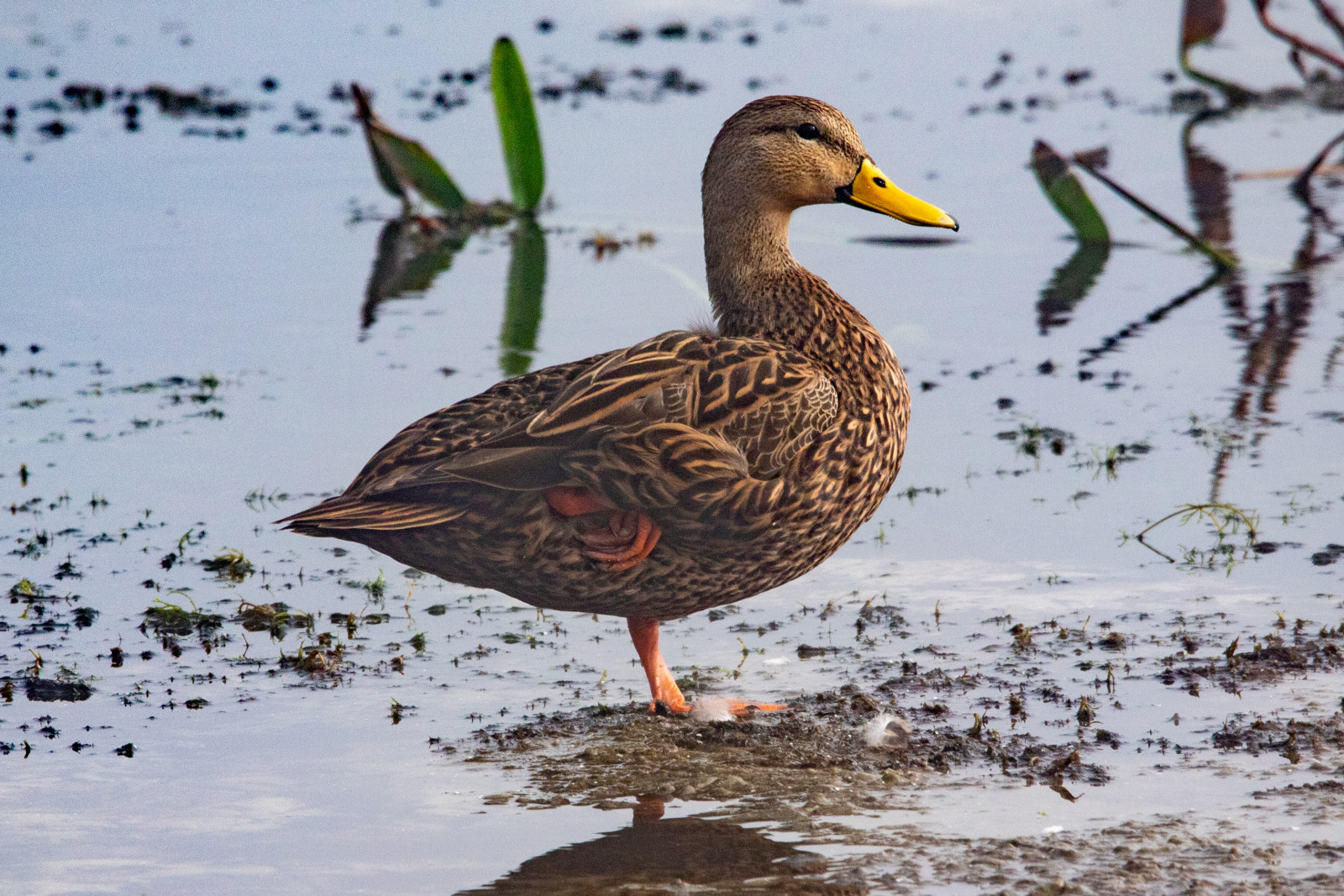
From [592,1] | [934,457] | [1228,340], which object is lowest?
[934,457]

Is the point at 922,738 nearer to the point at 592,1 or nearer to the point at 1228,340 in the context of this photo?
the point at 1228,340

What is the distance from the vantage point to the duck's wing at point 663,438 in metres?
4.74

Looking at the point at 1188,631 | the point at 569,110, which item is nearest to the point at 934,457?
the point at 1188,631

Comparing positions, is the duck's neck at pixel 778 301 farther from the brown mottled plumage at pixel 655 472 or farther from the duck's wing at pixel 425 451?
the duck's wing at pixel 425 451

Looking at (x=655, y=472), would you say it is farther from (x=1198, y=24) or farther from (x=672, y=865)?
(x=1198, y=24)

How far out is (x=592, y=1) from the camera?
2098 centimetres

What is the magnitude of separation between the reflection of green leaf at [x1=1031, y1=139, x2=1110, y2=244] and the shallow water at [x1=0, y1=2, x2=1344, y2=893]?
0.22 metres

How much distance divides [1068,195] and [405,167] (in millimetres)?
4085

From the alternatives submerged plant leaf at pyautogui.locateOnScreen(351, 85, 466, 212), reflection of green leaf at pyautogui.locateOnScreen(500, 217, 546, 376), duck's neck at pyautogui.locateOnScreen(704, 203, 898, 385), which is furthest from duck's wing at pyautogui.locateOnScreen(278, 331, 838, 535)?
submerged plant leaf at pyautogui.locateOnScreen(351, 85, 466, 212)

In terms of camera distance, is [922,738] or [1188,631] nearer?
[922,738]

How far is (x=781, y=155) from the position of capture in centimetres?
566

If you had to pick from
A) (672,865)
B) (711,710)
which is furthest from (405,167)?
(672,865)

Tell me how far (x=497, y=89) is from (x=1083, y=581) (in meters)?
5.53

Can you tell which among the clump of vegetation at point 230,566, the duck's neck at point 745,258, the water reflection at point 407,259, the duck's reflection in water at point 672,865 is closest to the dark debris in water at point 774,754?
the duck's reflection in water at point 672,865
